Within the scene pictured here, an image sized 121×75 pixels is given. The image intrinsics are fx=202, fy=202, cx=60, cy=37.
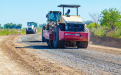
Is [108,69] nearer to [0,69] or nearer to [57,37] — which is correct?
[0,69]

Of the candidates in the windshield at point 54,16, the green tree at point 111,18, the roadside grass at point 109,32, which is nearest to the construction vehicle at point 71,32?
the windshield at point 54,16

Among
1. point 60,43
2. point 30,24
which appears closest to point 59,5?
point 60,43

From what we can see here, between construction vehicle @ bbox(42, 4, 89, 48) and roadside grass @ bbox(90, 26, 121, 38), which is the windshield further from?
roadside grass @ bbox(90, 26, 121, 38)

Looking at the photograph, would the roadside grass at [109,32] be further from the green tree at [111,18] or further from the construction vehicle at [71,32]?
the construction vehicle at [71,32]

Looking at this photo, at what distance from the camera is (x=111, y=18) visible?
93.5 ft

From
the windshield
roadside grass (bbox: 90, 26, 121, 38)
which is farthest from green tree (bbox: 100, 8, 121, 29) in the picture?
the windshield

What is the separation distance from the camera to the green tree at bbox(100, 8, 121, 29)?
91.8ft

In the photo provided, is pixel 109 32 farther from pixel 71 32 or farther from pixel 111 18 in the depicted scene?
pixel 71 32

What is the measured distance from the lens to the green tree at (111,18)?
27989 millimetres

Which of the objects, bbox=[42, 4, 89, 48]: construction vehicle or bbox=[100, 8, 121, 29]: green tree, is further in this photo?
bbox=[100, 8, 121, 29]: green tree

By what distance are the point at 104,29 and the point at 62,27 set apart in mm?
14433

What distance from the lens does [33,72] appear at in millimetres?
6961

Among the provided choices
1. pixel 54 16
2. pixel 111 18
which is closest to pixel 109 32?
pixel 111 18

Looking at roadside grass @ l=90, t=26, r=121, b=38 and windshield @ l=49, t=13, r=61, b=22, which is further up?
windshield @ l=49, t=13, r=61, b=22
